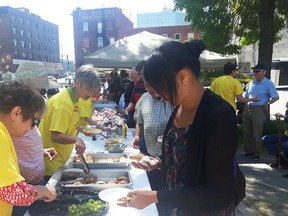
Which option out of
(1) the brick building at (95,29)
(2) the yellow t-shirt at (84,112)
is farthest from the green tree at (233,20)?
(1) the brick building at (95,29)

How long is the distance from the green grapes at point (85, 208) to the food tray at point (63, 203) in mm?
26

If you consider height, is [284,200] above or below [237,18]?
below

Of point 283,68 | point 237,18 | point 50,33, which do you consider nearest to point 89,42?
point 50,33

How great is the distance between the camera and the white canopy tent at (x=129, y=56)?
18.4 ft

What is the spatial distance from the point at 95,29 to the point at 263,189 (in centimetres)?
4159

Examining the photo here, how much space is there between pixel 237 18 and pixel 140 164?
6155 mm

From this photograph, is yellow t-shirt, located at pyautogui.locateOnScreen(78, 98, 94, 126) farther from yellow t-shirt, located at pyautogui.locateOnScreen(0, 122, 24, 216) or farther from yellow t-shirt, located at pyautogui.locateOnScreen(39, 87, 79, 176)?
yellow t-shirt, located at pyautogui.locateOnScreen(0, 122, 24, 216)

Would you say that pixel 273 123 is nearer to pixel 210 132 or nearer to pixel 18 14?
pixel 210 132

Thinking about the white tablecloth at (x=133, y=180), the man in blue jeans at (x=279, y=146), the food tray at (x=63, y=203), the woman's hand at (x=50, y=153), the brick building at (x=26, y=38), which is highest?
the brick building at (x=26, y=38)

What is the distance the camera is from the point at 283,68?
20.9 meters

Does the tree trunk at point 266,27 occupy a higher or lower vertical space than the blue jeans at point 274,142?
higher

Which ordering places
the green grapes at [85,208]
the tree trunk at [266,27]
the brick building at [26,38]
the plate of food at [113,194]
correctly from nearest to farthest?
the green grapes at [85,208] < the plate of food at [113,194] < the tree trunk at [266,27] < the brick building at [26,38]

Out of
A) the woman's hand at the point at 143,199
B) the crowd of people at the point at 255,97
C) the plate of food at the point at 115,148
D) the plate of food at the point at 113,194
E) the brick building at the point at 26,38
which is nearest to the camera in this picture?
the woman's hand at the point at 143,199

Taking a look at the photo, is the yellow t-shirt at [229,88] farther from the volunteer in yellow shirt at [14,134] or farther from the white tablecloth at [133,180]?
the volunteer in yellow shirt at [14,134]
